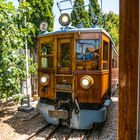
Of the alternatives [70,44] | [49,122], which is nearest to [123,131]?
[70,44]

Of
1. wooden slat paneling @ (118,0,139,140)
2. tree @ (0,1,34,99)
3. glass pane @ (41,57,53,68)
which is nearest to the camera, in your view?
wooden slat paneling @ (118,0,139,140)

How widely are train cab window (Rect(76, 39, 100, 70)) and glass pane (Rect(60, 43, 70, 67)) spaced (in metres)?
0.26

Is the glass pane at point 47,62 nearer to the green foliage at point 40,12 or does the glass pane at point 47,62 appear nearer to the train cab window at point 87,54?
the train cab window at point 87,54

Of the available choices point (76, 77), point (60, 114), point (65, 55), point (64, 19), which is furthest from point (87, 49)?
point (60, 114)

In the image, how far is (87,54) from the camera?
18.9 ft

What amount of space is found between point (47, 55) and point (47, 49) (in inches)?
7.2

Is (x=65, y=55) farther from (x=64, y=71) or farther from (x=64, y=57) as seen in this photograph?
(x=64, y=71)

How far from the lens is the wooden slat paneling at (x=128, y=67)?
3.73 feet

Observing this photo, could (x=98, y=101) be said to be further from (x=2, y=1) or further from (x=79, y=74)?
(x=2, y=1)

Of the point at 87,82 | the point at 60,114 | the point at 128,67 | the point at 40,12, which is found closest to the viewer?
the point at 128,67

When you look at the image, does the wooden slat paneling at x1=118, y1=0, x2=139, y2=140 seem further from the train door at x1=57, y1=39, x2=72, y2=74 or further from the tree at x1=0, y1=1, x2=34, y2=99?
the tree at x1=0, y1=1, x2=34, y2=99

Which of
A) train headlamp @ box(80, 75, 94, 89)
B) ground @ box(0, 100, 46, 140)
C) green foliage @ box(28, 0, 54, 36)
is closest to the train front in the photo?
train headlamp @ box(80, 75, 94, 89)

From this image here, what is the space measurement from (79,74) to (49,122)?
157 centimetres

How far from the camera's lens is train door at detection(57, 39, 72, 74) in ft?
19.3
